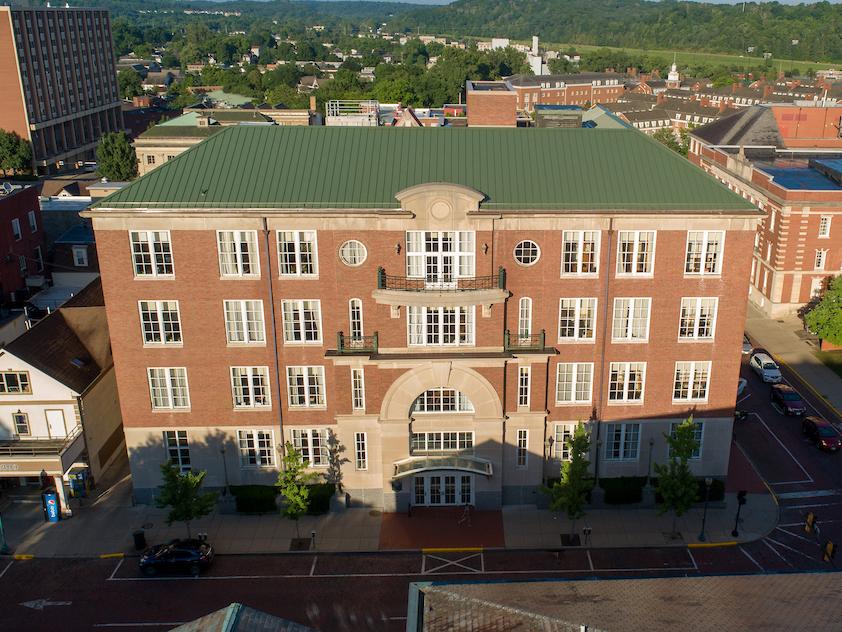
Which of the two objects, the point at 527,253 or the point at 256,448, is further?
the point at 256,448

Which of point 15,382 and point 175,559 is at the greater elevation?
point 15,382

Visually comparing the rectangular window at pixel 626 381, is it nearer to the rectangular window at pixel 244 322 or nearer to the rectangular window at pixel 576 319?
the rectangular window at pixel 576 319

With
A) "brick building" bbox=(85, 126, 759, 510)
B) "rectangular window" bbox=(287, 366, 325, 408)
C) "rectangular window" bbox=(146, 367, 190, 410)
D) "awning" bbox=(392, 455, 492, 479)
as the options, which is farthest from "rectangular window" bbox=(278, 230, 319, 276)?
"awning" bbox=(392, 455, 492, 479)

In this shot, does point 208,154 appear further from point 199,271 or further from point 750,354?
point 750,354

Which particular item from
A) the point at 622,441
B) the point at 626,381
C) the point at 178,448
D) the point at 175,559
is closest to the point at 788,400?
the point at 622,441

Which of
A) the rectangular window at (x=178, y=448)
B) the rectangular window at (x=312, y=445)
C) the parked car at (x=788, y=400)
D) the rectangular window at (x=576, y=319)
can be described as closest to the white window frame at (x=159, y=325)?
the rectangular window at (x=178, y=448)

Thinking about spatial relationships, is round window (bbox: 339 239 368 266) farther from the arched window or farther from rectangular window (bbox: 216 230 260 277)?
the arched window

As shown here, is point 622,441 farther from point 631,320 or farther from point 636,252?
point 636,252

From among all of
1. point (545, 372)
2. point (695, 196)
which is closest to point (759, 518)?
point (545, 372)
